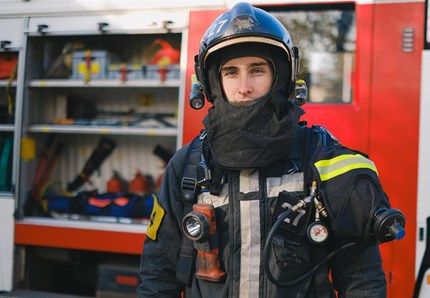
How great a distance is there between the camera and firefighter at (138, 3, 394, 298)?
4.27 feet

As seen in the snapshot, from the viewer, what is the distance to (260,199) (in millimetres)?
1354

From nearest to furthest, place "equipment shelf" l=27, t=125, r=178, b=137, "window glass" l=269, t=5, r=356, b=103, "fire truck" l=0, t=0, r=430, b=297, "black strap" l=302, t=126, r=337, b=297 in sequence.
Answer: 1. "black strap" l=302, t=126, r=337, b=297
2. "fire truck" l=0, t=0, r=430, b=297
3. "window glass" l=269, t=5, r=356, b=103
4. "equipment shelf" l=27, t=125, r=178, b=137

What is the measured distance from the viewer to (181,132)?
308 cm

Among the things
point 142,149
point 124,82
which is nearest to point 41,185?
point 142,149

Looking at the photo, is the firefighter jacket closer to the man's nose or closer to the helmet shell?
the man's nose

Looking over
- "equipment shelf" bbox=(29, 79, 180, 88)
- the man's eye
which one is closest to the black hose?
the man's eye

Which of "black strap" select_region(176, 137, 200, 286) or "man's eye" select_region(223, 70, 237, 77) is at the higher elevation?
"man's eye" select_region(223, 70, 237, 77)

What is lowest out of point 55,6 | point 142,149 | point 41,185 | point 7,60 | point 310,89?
point 41,185

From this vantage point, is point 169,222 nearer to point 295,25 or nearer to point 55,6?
point 295,25

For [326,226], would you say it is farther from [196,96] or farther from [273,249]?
[196,96]

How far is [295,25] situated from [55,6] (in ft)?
6.04

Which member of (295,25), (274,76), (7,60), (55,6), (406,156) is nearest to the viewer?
(274,76)

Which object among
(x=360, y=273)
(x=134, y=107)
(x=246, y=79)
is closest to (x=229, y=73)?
(x=246, y=79)

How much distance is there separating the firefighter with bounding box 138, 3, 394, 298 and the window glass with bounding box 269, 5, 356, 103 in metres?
1.57
